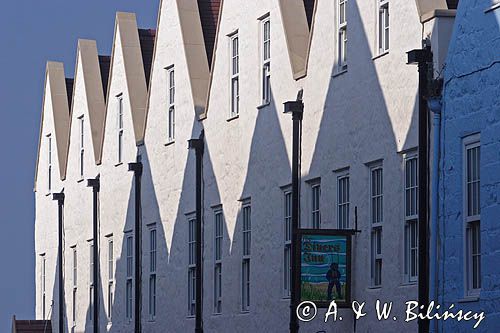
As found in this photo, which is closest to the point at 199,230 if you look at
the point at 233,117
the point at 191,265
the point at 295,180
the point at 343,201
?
the point at 191,265

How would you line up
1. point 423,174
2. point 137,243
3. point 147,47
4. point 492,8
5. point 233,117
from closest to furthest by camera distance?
1. point 492,8
2. point 423,174
3. point 233,117
4. point 137,243
5. point 147,47

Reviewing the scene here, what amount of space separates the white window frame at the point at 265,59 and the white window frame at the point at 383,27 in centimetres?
546

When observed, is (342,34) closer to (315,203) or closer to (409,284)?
(315,203)

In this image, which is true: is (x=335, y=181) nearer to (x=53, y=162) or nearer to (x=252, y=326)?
(x=252, y=326)

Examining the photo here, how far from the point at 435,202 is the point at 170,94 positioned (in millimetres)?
15321

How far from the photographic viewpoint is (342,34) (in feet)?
87.4

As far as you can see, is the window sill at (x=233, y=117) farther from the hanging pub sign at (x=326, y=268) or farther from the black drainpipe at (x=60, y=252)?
the black drainpipe at (x=60, y=252)

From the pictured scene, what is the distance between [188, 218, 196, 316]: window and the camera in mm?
34812

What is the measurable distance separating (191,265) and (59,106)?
14804 millimetres

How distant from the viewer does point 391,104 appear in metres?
24.2

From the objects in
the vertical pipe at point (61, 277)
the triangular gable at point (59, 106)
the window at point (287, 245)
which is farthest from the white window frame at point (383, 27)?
the triangular gable at point (59, 106)

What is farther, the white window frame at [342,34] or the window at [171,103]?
the window at [171,103]

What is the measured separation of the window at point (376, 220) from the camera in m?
24.9

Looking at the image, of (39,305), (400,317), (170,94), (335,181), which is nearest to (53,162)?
(39,305)
